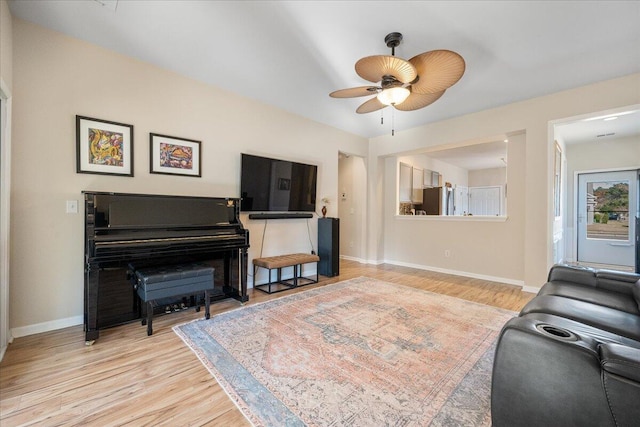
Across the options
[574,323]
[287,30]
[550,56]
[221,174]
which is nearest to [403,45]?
[287,30]

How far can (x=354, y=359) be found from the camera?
1.96 metres

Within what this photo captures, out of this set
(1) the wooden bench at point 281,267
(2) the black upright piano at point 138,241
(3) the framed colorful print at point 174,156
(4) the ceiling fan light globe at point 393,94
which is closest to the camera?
(2) the black upright piano at point 138,241

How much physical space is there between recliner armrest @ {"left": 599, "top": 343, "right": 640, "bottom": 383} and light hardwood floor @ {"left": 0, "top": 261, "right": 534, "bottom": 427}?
152cm

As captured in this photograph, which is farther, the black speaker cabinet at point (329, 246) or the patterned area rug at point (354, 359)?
the black speaker cabinet at point (329, 246)

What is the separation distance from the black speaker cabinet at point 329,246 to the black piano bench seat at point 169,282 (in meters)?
2.20

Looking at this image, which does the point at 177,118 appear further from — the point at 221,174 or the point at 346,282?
the point at 346,282

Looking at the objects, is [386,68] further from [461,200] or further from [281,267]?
[461,200]

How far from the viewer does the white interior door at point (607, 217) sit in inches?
206

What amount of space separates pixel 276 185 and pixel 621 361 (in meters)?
3.62

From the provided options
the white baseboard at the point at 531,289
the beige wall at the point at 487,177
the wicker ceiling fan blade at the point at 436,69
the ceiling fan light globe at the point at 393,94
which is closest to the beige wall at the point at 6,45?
the ceiling fan light globe at the point at 393,94

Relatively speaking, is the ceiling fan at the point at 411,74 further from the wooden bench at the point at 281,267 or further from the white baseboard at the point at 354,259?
the white baseboard at the point at 354,259

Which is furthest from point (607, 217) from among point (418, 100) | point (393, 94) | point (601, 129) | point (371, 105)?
point (393, 94)

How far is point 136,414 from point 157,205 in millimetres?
1845

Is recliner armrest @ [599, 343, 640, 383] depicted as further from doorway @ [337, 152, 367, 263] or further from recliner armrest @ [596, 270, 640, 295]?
doorway @ [337, 152, 367, 263]
